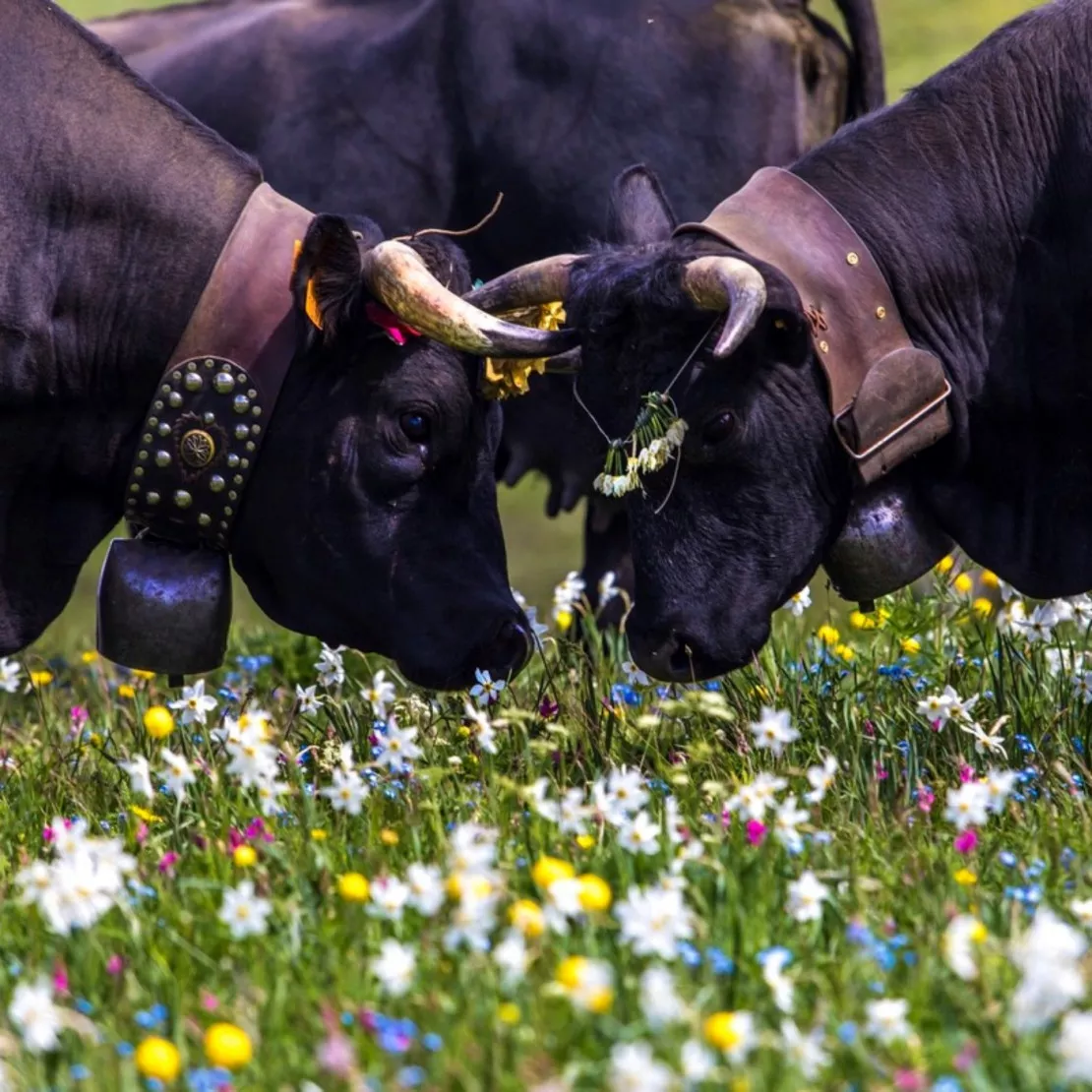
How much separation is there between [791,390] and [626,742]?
91 centimetres

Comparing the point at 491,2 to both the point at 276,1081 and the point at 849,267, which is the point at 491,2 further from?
the point at 276,1081

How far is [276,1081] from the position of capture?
260 cm

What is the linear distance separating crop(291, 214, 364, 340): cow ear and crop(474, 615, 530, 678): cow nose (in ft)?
2.62

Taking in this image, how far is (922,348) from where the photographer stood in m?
4.52

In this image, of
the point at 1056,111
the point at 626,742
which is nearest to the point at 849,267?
the point at 1056,111

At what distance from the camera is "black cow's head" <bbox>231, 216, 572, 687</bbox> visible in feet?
15.0

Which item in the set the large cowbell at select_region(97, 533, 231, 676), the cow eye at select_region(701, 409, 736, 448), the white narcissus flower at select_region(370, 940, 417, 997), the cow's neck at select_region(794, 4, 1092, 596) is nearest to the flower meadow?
the white narcissus flower at select_region(370, 940, 417, 997)

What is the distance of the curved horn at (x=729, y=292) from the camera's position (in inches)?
159

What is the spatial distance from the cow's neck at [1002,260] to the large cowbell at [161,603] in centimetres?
172

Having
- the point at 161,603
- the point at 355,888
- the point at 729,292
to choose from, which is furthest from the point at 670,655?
the point at 355,888

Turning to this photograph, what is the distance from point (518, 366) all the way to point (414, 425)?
28cm

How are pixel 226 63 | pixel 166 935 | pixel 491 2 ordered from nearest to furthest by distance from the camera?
1. pixel 166 935
2. pixel 491 2
3. pixel 226 63

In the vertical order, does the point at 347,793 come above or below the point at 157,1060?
Result: below

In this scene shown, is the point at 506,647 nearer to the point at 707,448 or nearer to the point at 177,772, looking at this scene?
the point at 707,448
